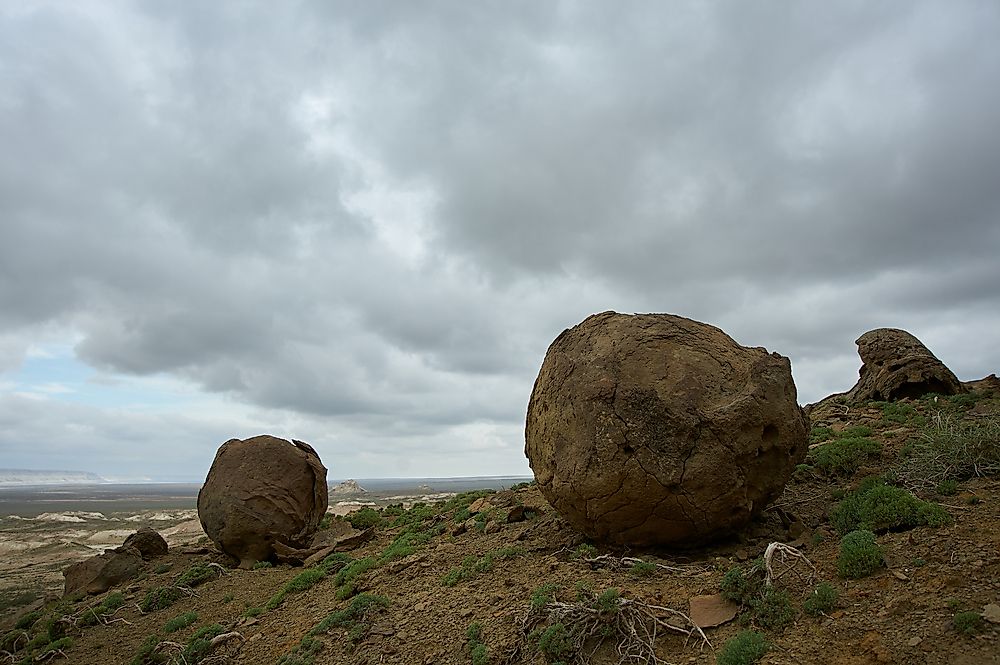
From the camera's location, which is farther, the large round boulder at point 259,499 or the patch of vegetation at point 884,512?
the large round boulder at point 259,499

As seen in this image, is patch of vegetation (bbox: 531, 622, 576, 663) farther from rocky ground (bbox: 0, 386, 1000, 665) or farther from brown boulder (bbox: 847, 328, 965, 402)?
brown boulder (bbox: 847, 328, 965, 402)

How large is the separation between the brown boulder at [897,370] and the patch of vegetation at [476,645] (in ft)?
51.5

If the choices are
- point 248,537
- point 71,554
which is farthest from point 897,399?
point 71,554

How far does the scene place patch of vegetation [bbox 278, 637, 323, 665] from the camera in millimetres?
7969

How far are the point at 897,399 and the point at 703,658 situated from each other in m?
15.2

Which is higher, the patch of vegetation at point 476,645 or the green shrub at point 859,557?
the green shrub at point 859,557

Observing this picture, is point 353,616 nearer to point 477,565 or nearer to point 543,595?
point 477,565

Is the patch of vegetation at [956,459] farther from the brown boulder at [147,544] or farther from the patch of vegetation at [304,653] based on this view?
the brown boulder at [147,544]

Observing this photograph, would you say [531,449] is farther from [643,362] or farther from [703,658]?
[703,658]

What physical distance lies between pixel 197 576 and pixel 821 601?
12.8 metres

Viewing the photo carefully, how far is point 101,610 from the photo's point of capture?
1286 centimetres

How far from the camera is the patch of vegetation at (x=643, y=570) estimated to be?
7767 millimetres

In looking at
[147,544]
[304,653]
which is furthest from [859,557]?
[147,544]

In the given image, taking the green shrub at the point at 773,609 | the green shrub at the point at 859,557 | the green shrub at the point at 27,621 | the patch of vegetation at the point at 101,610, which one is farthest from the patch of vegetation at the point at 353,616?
the green shrub at the point at 27,621
